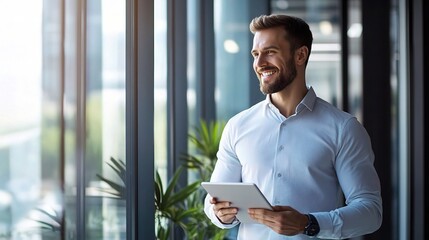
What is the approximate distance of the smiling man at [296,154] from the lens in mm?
2666

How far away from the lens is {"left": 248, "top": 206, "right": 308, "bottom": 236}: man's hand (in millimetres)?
2541

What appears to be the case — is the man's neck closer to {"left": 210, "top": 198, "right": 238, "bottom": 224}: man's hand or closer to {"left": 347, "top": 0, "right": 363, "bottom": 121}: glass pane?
{"left": 210, "top": 198, "right": 238, "bottom": 224}: man's hand

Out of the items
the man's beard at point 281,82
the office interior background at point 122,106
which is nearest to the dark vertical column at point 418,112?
the office interior background at point 122,106

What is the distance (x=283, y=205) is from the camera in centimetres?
276

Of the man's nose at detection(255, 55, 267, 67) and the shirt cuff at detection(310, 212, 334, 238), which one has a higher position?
the man's nose at detection(255, 55, 267, 67)

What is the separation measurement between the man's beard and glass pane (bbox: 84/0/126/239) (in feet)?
2.65

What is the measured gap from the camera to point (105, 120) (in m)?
3.45

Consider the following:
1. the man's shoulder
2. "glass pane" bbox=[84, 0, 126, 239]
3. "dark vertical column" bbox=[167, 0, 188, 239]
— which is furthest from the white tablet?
"dark vertical column" bbox=[167, 0, 188, 239]

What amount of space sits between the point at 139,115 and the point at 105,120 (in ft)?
0.61

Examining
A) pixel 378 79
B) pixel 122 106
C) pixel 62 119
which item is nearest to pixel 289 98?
pixel 62 119

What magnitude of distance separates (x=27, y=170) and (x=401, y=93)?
3733 mm

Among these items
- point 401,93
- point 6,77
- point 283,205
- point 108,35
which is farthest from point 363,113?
point 6,77

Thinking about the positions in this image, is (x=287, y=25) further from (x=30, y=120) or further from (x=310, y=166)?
(x=30, y=120)

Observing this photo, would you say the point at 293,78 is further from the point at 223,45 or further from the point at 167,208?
the point at 223,45
